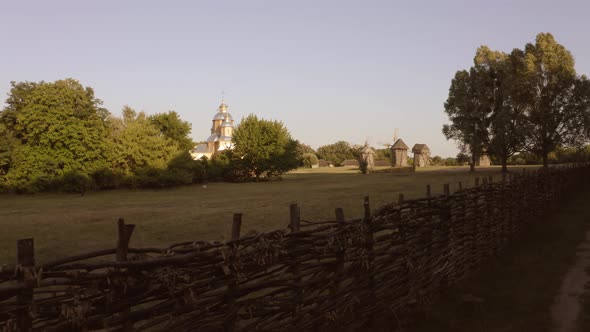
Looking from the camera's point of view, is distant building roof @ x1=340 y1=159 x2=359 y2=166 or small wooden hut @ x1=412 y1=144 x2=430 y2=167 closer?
small wooden hut @ x1=412 y1=144 x2=430 y2=167

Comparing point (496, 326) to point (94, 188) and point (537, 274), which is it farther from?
point (94, 188)

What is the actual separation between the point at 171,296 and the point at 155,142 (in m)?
45.6

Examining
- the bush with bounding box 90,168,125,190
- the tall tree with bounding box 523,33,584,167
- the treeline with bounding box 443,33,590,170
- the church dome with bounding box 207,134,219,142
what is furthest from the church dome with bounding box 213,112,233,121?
the tall tree with bounding box 523,33,584,167

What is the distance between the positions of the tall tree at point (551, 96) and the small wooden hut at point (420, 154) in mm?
54568

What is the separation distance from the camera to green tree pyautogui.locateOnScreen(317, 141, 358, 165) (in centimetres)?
14198

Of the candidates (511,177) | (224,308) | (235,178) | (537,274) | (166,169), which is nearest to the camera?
(224,308)

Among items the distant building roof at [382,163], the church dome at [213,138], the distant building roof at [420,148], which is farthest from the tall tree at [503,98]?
the church dome at [213,138]

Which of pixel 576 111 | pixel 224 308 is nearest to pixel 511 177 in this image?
pixel 224 308

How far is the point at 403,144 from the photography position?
95.0 meters

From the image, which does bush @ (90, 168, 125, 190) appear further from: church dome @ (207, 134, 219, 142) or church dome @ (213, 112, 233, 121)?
church dome @ (213, 112, 233, 121)

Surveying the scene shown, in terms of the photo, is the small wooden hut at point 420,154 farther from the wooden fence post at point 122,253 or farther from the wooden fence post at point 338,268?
the wooden fence post at point 122,253

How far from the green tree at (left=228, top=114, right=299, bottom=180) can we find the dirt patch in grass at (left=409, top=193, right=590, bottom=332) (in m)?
47.0

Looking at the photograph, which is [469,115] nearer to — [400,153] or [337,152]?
[400,153]

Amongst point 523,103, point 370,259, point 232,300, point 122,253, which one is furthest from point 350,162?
point 122,253
